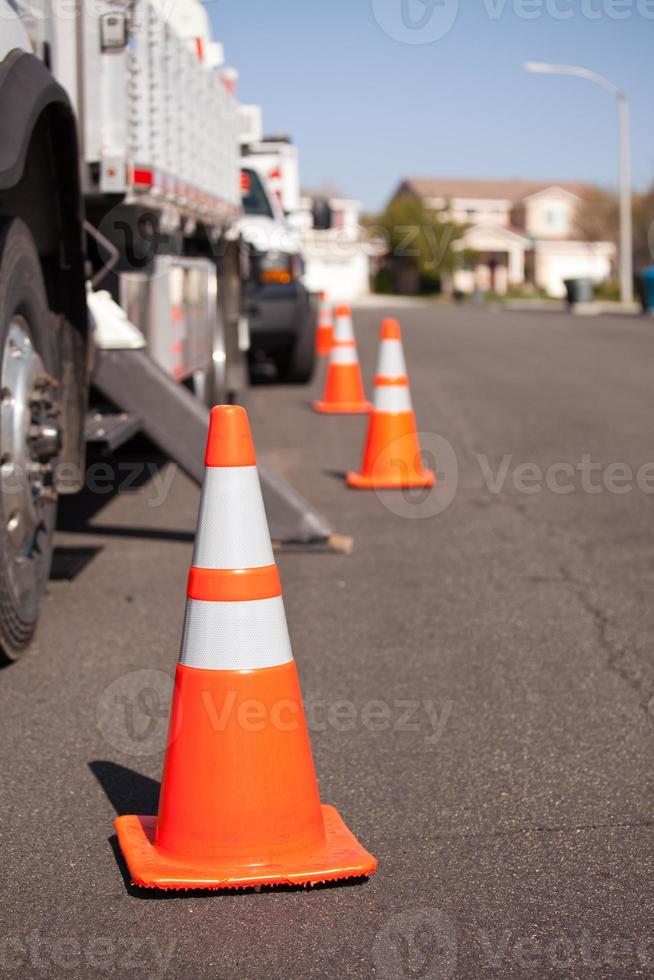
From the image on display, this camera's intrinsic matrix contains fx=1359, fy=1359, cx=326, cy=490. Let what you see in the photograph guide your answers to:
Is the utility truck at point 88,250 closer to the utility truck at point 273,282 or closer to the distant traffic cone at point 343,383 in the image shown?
the distant traffic cone at point 343,383

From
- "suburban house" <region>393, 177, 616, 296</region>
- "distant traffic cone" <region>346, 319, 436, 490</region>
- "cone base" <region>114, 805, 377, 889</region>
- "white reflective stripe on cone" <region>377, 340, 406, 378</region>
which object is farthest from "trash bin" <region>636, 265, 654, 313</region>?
"suburban house" <region>393, 177, 616, 296</region>

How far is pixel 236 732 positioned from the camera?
297 cm

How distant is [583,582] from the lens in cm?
577

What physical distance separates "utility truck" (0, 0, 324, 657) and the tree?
7295cm

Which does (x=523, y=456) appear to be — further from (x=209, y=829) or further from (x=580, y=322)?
(x=580, y=322)

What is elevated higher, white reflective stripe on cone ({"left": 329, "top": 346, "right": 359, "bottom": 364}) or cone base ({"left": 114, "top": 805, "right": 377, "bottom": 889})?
white reflective stripe on cone ({"left": 329, "top": 346, "right": 359, "bottom": 364})

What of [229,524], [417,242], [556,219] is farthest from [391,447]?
[556,219]

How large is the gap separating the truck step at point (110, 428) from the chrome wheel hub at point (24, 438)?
59 cm

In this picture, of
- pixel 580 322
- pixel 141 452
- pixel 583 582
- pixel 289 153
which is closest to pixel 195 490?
pixel 141 452

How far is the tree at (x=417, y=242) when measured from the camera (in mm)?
82250

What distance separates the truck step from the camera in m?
5.32

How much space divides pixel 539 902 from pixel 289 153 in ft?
52.1

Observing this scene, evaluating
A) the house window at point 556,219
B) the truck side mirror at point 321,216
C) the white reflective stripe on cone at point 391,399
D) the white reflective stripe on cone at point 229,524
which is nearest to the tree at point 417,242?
the house window at point 556,219

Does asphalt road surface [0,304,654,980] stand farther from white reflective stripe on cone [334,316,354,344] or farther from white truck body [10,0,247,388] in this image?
white reflective stripe on cone [334,316,354,344]
